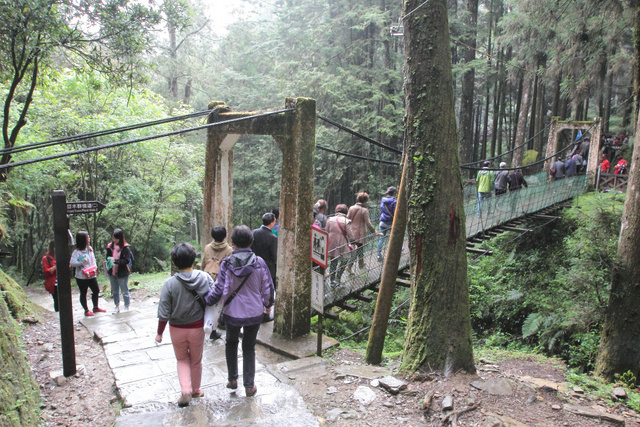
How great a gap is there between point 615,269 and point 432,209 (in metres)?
3.89

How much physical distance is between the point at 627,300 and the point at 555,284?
164 inches

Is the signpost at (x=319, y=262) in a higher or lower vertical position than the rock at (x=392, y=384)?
higher

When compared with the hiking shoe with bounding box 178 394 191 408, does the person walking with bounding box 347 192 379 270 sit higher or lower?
higher

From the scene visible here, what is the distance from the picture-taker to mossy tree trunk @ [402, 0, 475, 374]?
390cm

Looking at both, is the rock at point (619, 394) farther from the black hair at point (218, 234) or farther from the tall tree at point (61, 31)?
the tall tree at point (61, 31)

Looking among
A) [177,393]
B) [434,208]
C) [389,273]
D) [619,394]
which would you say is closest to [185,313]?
[177,393]

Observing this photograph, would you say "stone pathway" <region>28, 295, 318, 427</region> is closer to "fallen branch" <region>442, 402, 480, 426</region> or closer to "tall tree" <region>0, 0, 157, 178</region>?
"fallen branch" <region>442, 402, 480, 426</region>

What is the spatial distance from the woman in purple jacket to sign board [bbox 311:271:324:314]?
3.11 ft

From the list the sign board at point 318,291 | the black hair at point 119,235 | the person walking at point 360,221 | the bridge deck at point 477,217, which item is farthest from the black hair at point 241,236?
the person walking at point 360,221

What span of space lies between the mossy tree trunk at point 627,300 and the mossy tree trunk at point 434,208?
3.47m

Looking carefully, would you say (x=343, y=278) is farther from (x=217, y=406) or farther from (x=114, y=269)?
(x=114, y=269)

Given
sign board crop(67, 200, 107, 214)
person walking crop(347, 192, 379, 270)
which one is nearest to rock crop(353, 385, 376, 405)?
sign board crop(67, 200, 107, 214)

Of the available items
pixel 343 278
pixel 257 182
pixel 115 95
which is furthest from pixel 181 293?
pixel 257 182

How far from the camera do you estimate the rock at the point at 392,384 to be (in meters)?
3.68
